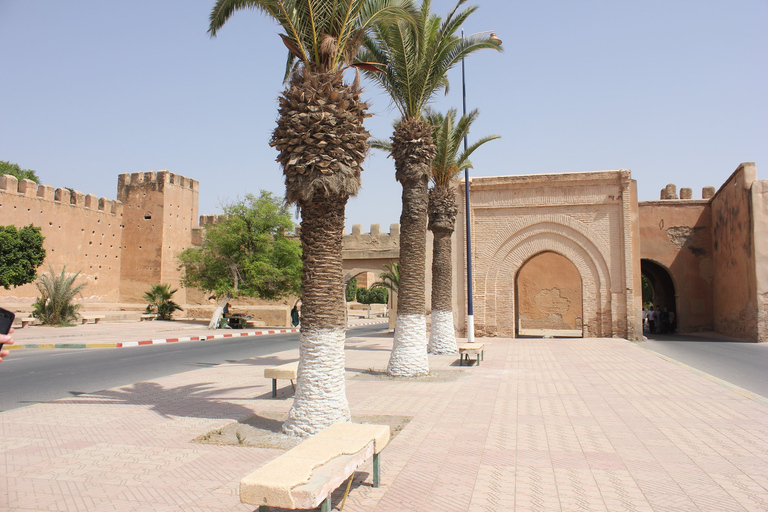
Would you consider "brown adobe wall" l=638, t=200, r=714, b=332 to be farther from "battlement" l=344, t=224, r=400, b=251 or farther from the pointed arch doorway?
"battlement" l=344, t=224, r=400, b=251

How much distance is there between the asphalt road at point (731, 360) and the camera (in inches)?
407

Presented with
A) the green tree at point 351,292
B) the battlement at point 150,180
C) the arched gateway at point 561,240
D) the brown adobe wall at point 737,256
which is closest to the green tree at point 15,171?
the battlement at point 150,180

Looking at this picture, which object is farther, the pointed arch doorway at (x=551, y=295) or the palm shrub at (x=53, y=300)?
the pointed arch doorway at (x=551, y=295)

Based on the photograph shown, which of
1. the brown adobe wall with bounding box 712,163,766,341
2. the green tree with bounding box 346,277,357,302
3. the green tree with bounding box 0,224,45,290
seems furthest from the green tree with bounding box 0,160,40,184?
the brown adobe wall with bounding box 712,163,766,341

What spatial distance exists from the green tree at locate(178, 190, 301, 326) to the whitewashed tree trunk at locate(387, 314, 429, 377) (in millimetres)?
15344

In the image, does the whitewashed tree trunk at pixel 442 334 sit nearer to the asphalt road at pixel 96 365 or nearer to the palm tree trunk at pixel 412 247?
the palm tree trunk at pixel 412 247

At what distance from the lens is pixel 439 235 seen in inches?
578

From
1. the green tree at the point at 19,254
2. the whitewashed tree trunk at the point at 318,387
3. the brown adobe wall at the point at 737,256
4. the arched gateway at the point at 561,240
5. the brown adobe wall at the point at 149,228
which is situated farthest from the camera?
the brown adobe wall at the point at 149,228

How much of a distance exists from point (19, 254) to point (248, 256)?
1025cm

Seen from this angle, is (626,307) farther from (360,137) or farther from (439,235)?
(360,137)

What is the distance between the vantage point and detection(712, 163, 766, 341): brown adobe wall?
762 inches

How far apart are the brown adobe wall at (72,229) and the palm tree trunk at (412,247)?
2515 cm

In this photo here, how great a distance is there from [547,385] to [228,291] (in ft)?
61.6

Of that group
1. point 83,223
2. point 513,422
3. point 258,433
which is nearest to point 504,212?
point 513,422
